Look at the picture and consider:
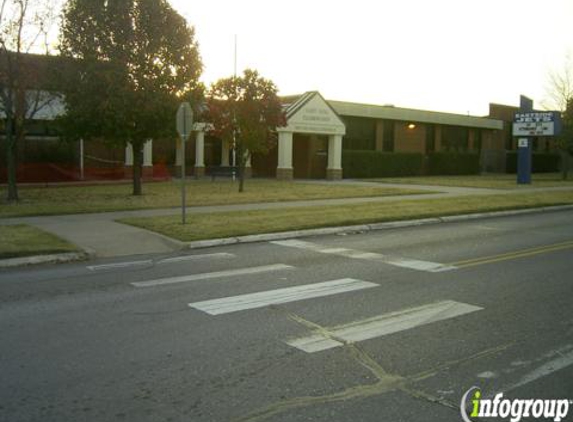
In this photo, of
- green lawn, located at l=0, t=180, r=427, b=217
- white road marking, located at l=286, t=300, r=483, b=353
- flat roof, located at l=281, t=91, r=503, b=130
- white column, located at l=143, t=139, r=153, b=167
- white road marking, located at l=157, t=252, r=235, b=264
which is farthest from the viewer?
flat roof, located at l=281, t=91, r=503, b=130

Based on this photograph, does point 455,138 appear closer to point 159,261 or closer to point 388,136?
point 388,136

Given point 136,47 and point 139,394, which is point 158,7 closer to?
point 136,47

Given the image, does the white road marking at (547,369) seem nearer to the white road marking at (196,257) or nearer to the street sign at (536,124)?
the white road marking at (196,257)

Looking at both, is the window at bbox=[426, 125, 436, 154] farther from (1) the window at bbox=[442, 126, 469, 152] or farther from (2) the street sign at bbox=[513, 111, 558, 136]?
(2) the street sign at bbox=[513, 111, 558, 136]

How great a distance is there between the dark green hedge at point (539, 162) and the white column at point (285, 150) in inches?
1029

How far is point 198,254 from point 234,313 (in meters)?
4.60

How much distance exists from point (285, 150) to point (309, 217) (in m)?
19.9

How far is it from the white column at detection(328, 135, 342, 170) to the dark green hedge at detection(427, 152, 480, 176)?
9933 millimetres

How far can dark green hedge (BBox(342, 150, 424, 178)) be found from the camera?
1542 inches

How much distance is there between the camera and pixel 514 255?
11109 millimetres

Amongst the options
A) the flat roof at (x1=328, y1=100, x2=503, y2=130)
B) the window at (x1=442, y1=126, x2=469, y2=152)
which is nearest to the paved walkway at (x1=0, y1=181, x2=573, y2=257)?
the flat roof at (x1=328, y1=100, x2=503, y2=130)

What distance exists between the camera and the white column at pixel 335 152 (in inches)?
1483

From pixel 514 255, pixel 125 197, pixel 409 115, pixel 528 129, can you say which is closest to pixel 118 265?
pixel 514 255

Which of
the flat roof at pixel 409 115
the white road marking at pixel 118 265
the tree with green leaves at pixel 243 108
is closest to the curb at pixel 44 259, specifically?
the white road marking at pixel 118 265
